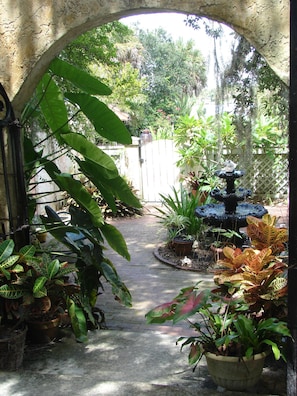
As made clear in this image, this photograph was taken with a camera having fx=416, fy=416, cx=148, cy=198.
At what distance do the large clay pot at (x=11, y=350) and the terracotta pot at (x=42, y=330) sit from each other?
0.30 m

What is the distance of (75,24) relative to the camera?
2297 mm

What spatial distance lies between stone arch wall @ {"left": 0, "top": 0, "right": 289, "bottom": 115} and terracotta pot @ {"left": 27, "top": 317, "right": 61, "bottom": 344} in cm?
140

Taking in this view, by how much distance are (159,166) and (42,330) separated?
7.72m

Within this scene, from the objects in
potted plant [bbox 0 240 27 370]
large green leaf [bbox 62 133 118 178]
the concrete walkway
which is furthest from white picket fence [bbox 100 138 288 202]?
potted plant [bbox 0 240 27 370]

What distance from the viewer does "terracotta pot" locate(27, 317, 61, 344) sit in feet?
9.13

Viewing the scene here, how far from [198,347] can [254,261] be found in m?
0.59

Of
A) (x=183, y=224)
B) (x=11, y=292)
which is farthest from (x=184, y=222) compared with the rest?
(x=11, y=292)

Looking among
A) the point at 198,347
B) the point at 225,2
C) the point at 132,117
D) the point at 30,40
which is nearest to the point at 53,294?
the point at 198,347

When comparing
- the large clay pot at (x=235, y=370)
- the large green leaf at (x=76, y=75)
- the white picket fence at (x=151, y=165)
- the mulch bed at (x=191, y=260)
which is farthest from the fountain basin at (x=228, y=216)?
the white picket fence at (x=151, y=165)

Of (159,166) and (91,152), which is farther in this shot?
(159,166)

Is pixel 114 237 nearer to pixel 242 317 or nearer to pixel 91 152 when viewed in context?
pixel 91 152

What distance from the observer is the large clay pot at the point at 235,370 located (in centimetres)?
202

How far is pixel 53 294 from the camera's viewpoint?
2783 millimetres

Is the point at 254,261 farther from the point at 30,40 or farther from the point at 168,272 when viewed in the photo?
the point at 168,272
